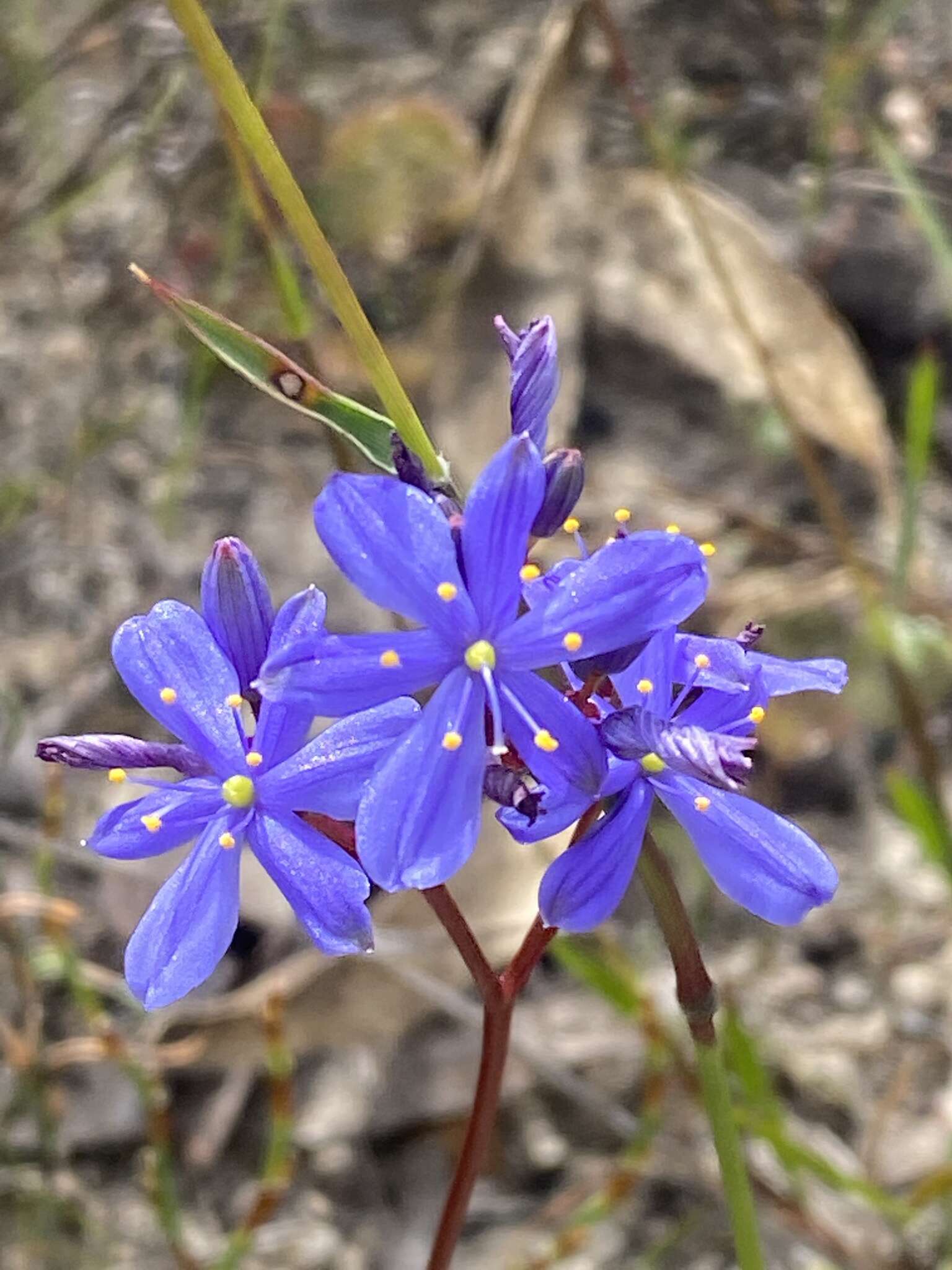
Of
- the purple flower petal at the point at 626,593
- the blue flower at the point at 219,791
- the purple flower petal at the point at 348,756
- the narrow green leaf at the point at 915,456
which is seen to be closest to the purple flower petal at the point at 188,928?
the blue flower at the point at 219,791

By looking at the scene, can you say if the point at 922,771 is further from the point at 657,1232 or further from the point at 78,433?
the point at 78,433

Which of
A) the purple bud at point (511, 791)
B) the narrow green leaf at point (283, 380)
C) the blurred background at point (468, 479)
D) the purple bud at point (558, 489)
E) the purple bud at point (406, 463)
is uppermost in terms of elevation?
the narrow green leaf at point (283, 380)

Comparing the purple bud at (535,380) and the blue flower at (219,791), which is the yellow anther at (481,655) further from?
the purple bud at (535,380)

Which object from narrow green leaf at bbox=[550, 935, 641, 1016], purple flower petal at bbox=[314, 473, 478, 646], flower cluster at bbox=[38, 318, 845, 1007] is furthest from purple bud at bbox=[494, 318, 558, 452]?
narrow green leaf at bbox=[550, 935, 641, 1016]

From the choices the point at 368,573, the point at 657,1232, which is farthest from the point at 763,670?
the point at 657,1232

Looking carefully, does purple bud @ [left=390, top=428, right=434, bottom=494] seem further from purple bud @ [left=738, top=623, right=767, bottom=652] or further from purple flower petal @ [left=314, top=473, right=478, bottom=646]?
purple bud @ [left=738, top=623, right=767, bottom=652]

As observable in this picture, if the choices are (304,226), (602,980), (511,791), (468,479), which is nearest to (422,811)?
(511,791)
